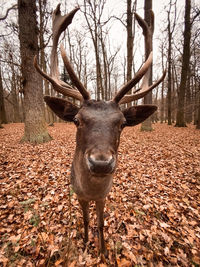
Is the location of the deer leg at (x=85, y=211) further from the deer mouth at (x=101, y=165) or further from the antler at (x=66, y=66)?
the antler at (x=66, y=66)

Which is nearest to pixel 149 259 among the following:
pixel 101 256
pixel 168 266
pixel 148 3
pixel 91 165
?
pixel 168 266

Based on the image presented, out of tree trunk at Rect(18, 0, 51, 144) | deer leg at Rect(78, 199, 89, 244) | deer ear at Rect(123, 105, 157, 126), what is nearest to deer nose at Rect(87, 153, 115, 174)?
deer ear at Rect(123, 105, 157, 126)

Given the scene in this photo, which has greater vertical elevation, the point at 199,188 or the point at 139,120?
the point at 139,120

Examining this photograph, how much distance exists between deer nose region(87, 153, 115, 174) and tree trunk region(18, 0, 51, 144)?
649 centimetres

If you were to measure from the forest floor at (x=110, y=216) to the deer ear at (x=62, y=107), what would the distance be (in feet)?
4.60

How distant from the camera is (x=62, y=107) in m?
2.44

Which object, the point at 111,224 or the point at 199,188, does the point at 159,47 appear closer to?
the point at 199,188

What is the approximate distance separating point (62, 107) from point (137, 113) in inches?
54.4

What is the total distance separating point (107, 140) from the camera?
5.37 feet

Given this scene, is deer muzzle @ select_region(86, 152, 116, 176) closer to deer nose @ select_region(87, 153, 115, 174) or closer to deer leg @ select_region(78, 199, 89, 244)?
deer nose @ select_region(87, 153, 115, 174)

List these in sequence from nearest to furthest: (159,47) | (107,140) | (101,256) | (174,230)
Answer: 1. (107,140)
2. (101,256)
3. (174,230)
4. (159,47)

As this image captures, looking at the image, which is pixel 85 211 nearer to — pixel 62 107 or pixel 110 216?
pixel 110 216

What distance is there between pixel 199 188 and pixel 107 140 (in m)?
4.08

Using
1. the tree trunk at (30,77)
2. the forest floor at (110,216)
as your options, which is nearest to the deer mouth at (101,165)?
the forest floor at (110,216)
